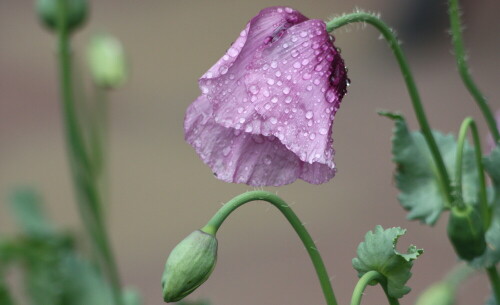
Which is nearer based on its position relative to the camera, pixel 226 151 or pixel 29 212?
pixel 226 151

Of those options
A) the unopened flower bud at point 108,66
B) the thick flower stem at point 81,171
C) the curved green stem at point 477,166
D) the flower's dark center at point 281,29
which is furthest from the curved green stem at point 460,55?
the unopened flower bud at point 108,66

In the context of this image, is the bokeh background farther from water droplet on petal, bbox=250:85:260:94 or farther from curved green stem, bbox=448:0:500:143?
water droplet on petal, bbox=250:85:260:94

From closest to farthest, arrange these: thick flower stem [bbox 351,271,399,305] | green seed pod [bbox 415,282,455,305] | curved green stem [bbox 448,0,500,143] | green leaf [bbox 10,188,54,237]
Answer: thick flower stem [bbox 351,271,399,305], curved green stem [bbox 448,0,500,143], green seed pod [bbox 415,282,455,305], green leaf [bbox 10,188,54,237]

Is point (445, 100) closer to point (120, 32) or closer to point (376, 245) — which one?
point (120, 32)

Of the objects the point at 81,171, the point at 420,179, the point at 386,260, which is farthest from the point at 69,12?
the point at 386,260

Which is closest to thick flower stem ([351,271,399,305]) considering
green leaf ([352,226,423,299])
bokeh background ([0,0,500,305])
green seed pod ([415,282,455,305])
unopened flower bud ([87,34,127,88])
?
green leaf ([352,226,423,299])

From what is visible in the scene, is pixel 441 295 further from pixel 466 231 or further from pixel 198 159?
pixel 198 159

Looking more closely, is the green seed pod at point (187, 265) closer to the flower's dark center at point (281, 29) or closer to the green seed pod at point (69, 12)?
the flower's dark center at point (281, 29)
